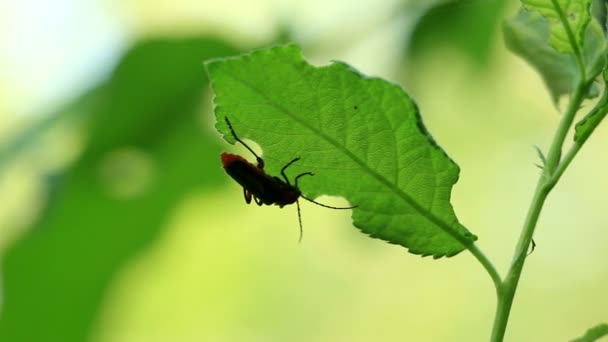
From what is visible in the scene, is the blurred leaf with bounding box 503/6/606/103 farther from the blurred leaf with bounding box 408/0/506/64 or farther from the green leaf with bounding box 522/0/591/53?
the blurred leaf with bounding box 408/0/506/64

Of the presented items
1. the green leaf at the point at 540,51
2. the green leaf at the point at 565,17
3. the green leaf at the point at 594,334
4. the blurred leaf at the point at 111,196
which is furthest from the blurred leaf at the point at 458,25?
the green leaf at the point at 594,334

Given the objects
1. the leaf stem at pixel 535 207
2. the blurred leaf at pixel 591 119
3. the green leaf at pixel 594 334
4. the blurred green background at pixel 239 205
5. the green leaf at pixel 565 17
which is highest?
the green leaf at pixel 565 17

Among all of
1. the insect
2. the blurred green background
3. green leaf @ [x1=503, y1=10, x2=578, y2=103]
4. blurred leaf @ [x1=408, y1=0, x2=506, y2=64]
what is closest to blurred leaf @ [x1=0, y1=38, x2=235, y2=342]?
the blurred green background

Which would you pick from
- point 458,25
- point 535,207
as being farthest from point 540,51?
point 458,25

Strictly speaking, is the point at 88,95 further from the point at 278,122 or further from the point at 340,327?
the point at 340,327

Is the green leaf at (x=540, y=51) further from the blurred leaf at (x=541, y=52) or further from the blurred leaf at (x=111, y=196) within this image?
the blurred leaf at (x=111, y=196)

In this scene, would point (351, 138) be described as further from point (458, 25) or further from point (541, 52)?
point (458, 25)
